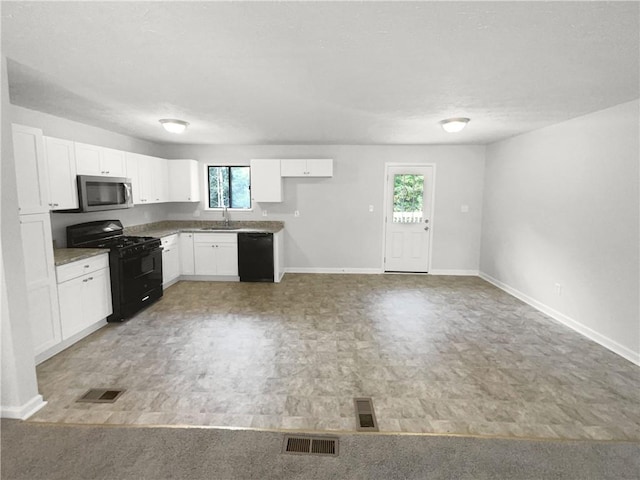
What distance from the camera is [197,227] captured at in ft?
20.4

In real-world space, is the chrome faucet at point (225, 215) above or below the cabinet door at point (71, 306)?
above

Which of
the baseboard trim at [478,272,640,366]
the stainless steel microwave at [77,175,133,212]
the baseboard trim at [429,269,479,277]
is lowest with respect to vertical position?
the baseboard trim at [478,272,640,366]

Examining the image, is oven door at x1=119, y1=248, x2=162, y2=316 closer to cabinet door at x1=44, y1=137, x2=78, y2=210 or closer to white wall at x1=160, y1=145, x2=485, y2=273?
cabinet door at x1=44, y1=137, x2=78, y2=210

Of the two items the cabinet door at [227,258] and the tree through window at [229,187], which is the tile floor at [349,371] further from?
the tree through window at [229,187]

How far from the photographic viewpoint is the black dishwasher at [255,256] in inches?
218

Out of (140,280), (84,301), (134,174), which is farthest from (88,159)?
(84,301)

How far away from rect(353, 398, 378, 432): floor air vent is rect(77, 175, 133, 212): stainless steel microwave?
3618 millimetres

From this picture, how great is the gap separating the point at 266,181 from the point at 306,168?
76cm

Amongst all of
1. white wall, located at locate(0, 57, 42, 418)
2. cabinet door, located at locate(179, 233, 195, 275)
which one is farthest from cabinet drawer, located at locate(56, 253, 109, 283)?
cabinet door, located at locate(179, 233, 195, 275)

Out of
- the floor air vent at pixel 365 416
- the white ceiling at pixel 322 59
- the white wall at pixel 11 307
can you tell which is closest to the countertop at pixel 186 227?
the white wall at pixel 11 307

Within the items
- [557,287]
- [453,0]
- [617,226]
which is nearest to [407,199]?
[557,287]

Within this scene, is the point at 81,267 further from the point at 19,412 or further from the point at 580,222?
the point at 580,222

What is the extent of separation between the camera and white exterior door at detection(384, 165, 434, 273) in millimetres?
6098

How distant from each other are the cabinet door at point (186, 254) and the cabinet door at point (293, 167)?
1.98m
